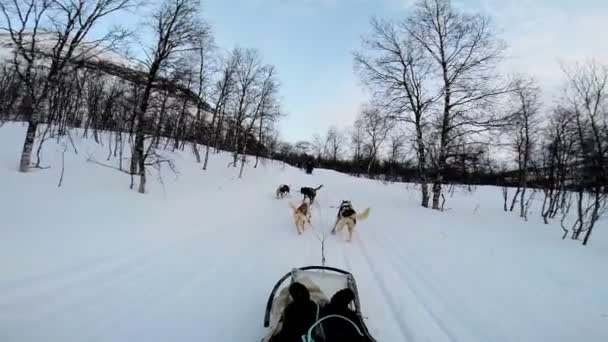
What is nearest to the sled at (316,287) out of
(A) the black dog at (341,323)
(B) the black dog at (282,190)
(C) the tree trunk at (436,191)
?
(A) the black dog at (341,323)

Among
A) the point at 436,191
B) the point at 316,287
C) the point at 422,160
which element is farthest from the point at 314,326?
the point at 422,160

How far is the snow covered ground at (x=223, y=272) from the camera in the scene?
277cm

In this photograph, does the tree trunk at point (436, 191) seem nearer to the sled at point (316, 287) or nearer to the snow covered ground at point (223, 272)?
the snow covered ground at point (223, 272)

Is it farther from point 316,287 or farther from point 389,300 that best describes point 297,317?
point 389,300

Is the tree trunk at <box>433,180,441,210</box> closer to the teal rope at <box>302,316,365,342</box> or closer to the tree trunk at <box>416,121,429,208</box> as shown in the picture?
the tree trunk at <box>416,121,429,208</box>

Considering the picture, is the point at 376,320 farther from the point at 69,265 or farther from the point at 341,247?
the point at 69,265

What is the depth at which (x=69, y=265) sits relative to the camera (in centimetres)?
363

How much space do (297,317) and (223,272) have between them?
2296mm

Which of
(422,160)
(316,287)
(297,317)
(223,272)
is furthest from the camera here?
(422,160)

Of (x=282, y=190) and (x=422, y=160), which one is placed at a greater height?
(x=422, y=160)

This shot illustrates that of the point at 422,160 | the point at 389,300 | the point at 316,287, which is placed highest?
the point at 422,160

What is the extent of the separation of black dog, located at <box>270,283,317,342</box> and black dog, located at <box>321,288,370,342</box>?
14 cm

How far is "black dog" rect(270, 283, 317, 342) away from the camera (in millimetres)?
2051

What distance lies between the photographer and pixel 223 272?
405cm
